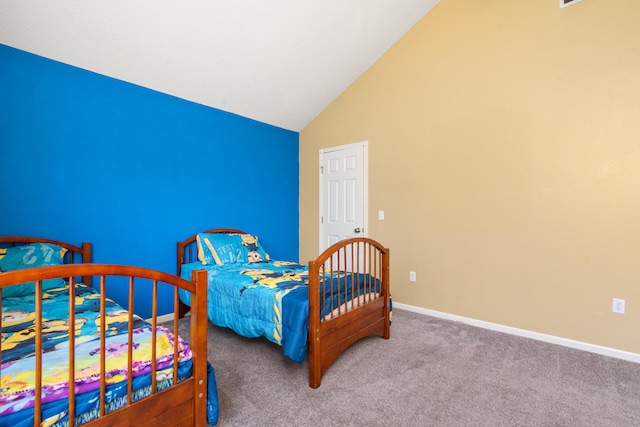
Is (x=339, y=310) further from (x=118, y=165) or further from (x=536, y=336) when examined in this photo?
(x=118, y=165)

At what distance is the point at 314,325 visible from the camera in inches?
78.7

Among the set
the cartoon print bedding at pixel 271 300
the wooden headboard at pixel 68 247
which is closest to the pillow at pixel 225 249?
the cartoon print bedding at pixel 271 300

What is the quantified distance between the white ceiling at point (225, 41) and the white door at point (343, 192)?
0.84m

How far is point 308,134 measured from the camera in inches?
185

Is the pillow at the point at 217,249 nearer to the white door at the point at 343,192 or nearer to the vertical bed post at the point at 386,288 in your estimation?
the white door at the point at 343,192

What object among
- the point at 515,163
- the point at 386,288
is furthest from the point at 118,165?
the point at 515,163

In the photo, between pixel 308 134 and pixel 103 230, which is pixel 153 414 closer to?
pixel 103 230

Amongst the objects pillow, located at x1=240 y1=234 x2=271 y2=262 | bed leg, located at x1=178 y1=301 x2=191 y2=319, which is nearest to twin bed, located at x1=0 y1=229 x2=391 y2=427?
pillow, located at x1=240 y1=234 x2=271 y2=262

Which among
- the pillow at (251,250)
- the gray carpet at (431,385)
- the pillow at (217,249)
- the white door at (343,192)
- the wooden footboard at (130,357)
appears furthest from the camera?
the white door at (343,192)

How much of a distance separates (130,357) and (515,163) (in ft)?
10.7

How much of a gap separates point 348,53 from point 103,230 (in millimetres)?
3149

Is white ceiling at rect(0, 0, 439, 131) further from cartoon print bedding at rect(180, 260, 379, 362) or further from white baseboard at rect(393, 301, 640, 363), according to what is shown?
white baseboard at rect(393, 301, 640, 363)

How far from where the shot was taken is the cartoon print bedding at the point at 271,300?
2080mm

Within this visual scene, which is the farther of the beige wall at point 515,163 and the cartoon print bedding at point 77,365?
the beige wall at point 515,163
